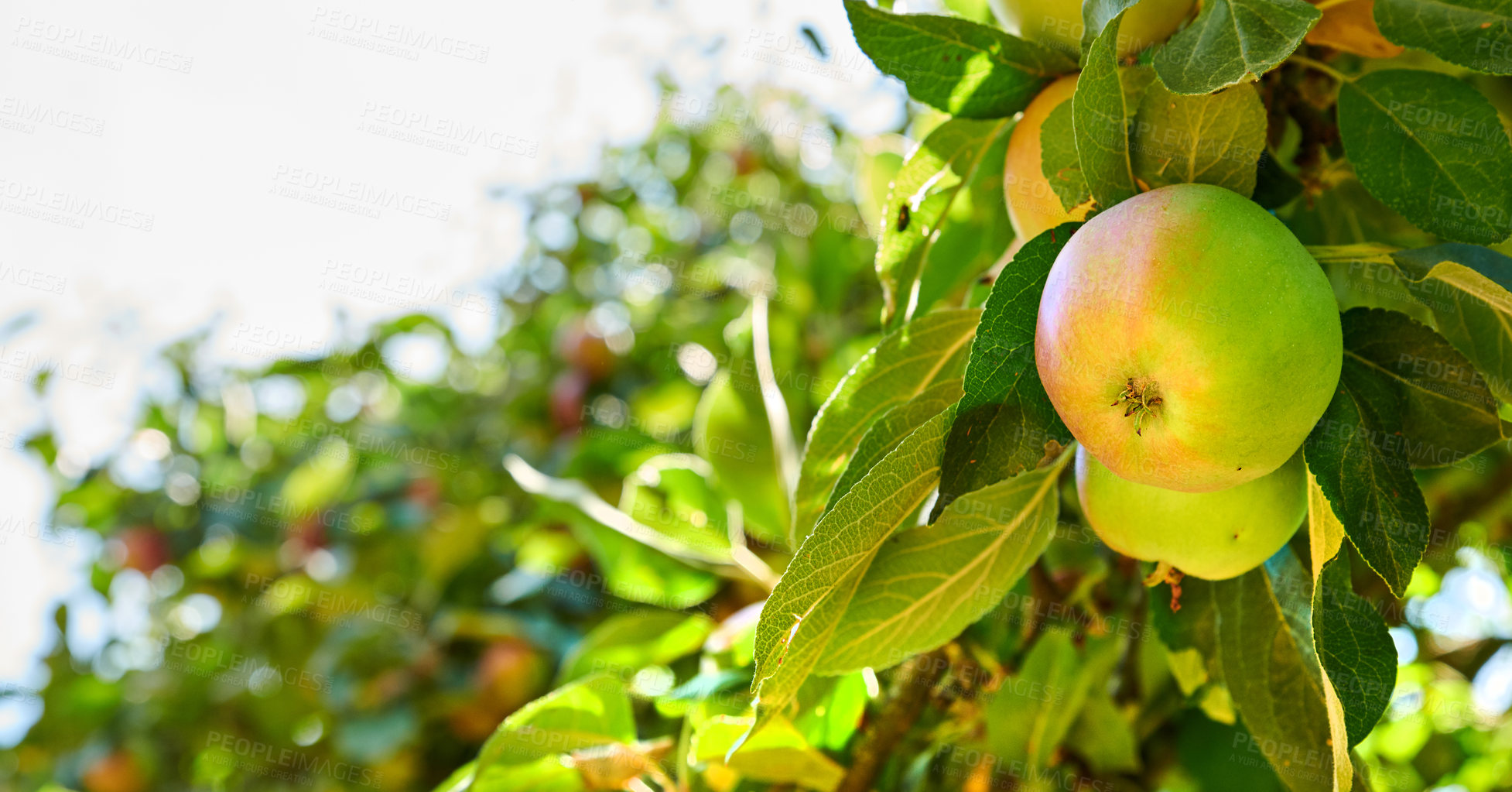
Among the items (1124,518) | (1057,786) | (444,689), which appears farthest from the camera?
(444,689)

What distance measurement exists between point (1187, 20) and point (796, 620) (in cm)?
45

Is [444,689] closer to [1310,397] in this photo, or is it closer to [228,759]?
[228,759]

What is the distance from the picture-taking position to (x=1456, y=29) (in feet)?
1.87

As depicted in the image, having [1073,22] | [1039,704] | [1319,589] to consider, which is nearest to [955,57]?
[1073,22]

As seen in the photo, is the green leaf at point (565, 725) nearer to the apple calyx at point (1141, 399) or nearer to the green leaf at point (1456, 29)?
the apple calyx at point (1141, 399)

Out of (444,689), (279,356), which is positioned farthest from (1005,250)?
(279,356)

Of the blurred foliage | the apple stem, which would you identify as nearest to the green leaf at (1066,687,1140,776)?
the blurred foliage

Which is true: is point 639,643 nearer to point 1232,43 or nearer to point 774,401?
point 774,401

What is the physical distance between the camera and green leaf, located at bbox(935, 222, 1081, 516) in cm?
53

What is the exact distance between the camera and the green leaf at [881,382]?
669mm

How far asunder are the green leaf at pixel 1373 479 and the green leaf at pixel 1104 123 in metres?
0.17

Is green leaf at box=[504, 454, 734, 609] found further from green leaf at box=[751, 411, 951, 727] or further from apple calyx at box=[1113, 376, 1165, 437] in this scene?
apple calyx at box=[1113, 376, 1165, 437]

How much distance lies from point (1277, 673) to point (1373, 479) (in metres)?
0.24

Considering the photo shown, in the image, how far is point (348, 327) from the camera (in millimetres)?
2469
